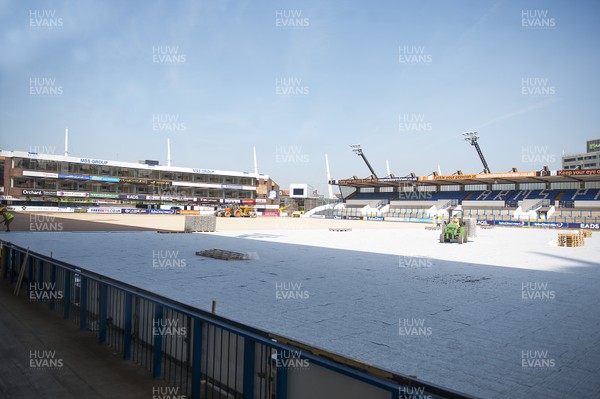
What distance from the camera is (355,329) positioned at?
277 inches

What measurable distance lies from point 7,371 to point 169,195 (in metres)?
86.2

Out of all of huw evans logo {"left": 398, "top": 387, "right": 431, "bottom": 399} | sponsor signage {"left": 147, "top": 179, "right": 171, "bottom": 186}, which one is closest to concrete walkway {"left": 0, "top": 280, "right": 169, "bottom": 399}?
huw evans logo {"left": 398, "top": 387, "right": 431, "bottom": 399}

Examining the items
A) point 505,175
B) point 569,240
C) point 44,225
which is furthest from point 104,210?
point 569,240

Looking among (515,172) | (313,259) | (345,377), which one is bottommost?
(313,259)

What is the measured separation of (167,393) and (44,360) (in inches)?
88.6

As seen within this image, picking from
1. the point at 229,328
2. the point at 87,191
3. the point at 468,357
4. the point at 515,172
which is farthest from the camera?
the point at 87,191

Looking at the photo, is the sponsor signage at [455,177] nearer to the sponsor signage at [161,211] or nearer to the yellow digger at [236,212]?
the yellow digger at [236,212]

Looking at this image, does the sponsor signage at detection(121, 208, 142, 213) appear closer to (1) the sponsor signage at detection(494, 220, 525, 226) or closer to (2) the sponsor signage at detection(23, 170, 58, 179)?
(2) the sponsor signage at detection(23, 170, 58, 179)

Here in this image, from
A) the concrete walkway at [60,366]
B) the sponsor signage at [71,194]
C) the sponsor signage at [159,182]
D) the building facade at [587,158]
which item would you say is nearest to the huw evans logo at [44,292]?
the concrete walkway at [60,366]

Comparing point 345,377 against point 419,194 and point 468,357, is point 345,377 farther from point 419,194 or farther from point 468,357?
point 419,194

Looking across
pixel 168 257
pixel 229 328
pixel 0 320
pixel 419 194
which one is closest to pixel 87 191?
pixel 419 194

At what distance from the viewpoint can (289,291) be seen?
32.9 ft

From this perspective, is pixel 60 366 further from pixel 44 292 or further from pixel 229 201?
pixel 229 201

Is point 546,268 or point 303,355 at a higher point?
point 303,355
